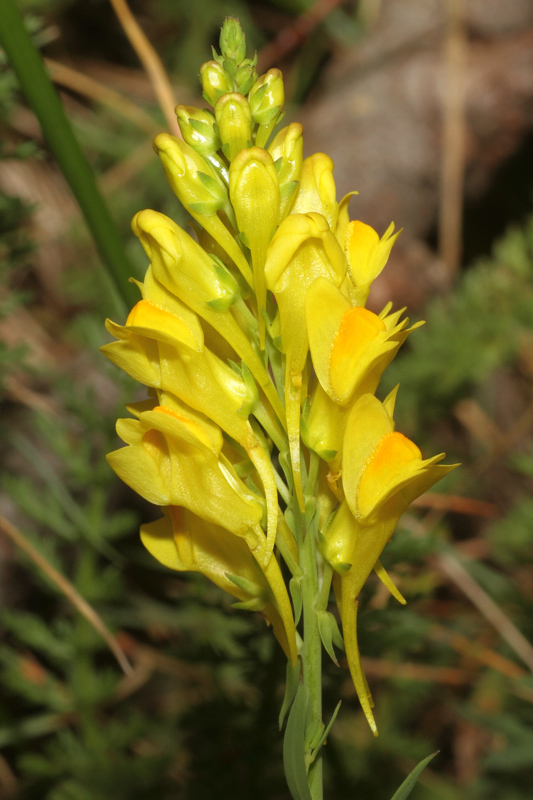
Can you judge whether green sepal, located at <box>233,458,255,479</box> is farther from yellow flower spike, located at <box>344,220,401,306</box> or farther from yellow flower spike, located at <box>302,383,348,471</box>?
yellow flower spike, located at <box>344,220,401,306</box>

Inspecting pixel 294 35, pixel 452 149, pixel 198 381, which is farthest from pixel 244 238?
pixel 294 35

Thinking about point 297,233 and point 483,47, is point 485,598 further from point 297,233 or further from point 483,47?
point 483,47

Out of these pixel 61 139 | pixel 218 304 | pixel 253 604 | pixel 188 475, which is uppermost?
pixel 61 139

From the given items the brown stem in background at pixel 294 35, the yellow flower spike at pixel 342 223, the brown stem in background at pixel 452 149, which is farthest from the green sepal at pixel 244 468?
the brown stem in background at pixel 294 35

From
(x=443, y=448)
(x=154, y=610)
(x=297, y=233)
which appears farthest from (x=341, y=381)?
(x=443, y=448)

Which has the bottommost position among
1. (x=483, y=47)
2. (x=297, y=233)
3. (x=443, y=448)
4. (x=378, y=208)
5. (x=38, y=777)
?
(x=443, y=448)

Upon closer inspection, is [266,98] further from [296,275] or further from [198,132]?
[296,275]

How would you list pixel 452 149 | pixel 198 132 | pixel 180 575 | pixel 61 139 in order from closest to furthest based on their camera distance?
pixel 198 132 < pixel 61 139 < pixel 180 575 < pixel 452 149

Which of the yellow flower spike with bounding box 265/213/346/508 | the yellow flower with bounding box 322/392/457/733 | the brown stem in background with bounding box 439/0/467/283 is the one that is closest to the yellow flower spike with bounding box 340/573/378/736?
the yellow flower with bounding box 322/392/457/733
